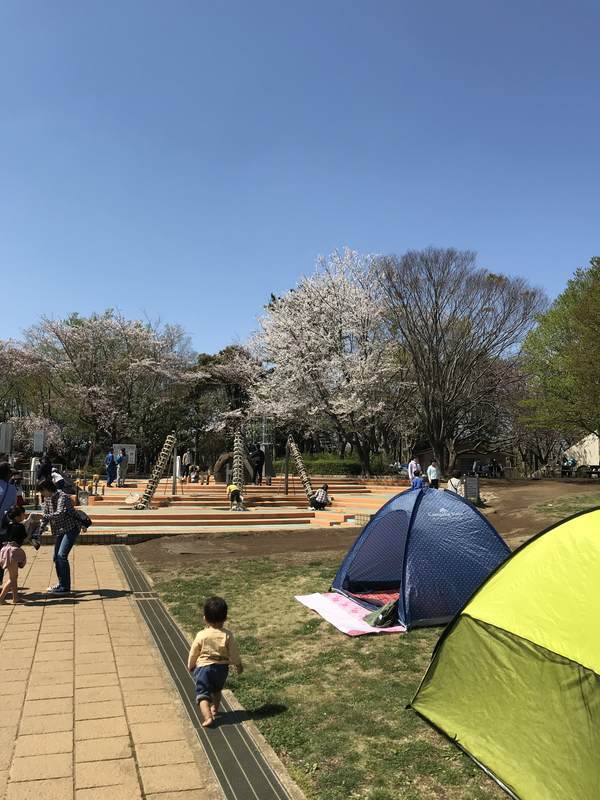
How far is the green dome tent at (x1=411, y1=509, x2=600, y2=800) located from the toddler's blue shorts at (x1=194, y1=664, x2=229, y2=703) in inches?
57.6

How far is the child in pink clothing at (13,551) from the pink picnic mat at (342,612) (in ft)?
11.6

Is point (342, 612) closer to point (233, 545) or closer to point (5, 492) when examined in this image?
point (5, 492)

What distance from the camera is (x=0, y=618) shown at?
707 cm

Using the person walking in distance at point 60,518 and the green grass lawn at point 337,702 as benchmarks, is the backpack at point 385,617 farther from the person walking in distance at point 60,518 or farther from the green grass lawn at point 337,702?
the person walking in distance at point 60,518

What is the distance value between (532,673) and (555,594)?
50 cm

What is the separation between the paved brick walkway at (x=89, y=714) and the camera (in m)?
3.52

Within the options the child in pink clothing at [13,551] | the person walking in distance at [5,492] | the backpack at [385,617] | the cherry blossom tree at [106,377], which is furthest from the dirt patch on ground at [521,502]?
the cherry blossom tree at [106,377]

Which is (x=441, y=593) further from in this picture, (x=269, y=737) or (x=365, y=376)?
(x=365, y=376)

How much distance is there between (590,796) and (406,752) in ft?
4.00

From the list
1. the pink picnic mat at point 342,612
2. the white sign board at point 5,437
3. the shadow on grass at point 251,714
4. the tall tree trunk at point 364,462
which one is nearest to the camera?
the shadow on grass at point 251,714

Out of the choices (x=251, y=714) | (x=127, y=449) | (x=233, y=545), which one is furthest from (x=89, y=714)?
(x=127, y=449)

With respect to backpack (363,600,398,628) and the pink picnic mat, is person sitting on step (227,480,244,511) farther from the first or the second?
backpack (363,600,398,628)

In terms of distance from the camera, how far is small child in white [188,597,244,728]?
449 centimetres

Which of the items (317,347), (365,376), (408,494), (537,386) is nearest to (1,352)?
(317,347)
